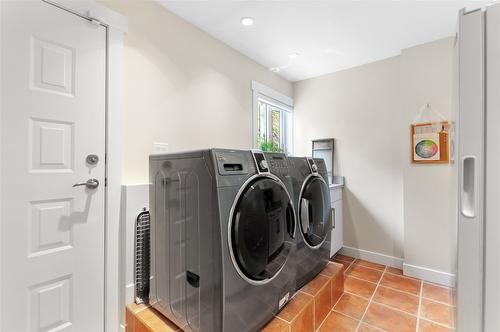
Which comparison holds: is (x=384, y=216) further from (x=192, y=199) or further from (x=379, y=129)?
(x=192, y=199)

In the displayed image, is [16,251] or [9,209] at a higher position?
[9,209]

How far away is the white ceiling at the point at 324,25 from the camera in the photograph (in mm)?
1795

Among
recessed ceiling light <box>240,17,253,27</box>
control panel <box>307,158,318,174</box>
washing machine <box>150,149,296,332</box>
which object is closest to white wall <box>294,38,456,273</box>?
control panel <box>307,158,318,174</box>

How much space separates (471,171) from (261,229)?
876 mm

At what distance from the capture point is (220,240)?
102 centimetres

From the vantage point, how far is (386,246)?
265 centimetres

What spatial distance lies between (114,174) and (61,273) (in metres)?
0.61

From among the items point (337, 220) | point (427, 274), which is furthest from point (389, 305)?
point (337, 220)

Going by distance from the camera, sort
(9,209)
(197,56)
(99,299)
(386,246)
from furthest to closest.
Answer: (386,246) → (197,56) → (99,299) → (9,209)

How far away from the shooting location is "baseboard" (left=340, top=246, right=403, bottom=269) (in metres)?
2.58

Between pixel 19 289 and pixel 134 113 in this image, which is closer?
pixel 19 289

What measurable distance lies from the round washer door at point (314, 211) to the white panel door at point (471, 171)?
0.98 metres

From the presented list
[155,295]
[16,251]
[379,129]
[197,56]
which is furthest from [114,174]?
[379,129]

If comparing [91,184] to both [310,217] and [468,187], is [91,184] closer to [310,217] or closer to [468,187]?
[310,217]
